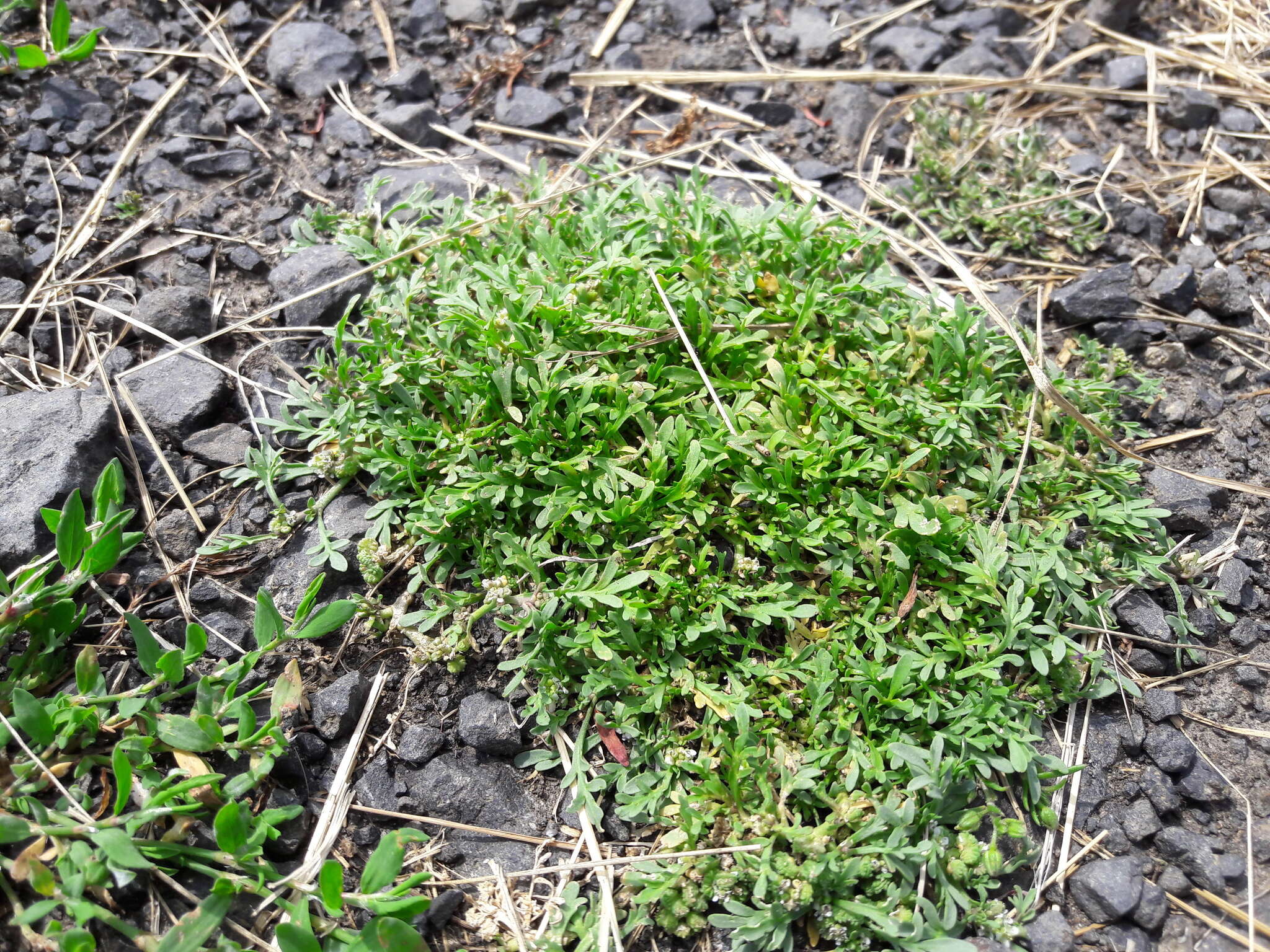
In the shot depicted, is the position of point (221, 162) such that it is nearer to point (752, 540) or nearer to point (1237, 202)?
point (752, 540)

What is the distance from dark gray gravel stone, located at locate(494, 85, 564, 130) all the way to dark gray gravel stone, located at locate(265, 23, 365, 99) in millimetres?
768

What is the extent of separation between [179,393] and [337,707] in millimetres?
1417

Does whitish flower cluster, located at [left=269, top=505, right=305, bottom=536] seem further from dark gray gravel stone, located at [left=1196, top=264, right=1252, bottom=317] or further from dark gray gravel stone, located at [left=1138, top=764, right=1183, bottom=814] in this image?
dark gray gravel stone, located at [left=1196, top=264, right=1252, bottom=317]

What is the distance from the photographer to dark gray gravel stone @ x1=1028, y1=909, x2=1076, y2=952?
2.51m

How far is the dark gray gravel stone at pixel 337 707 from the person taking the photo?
2791mm

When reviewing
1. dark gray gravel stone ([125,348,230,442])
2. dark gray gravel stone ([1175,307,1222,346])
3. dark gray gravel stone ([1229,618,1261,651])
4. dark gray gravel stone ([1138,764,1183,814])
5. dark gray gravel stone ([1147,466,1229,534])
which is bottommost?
dark gray gravel stone ([1138,764,1183,814])

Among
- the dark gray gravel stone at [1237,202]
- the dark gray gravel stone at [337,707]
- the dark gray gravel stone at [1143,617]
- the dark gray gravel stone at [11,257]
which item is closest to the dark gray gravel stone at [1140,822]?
the dark gray gravel stone at [1143,617]

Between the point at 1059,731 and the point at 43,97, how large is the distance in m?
4.98

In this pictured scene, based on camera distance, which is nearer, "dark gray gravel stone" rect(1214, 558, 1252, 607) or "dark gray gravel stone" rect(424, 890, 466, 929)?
"dark gray gravel stone" rect(424, 890, 466, 929)

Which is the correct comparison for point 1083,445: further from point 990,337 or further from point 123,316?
point 123,316

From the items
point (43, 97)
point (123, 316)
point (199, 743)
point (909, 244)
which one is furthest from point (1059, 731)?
point (43, 97)

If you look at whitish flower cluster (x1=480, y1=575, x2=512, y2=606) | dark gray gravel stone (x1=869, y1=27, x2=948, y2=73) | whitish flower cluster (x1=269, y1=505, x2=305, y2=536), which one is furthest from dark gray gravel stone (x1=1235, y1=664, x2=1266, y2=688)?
dark gray gravel stone (x1=869, y1=27, x2=948, y2=73)

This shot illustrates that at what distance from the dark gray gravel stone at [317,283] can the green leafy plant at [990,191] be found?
100 inches

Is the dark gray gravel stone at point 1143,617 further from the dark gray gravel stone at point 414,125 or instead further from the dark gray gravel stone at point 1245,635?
the dark gray gravel stone at point 414,125
